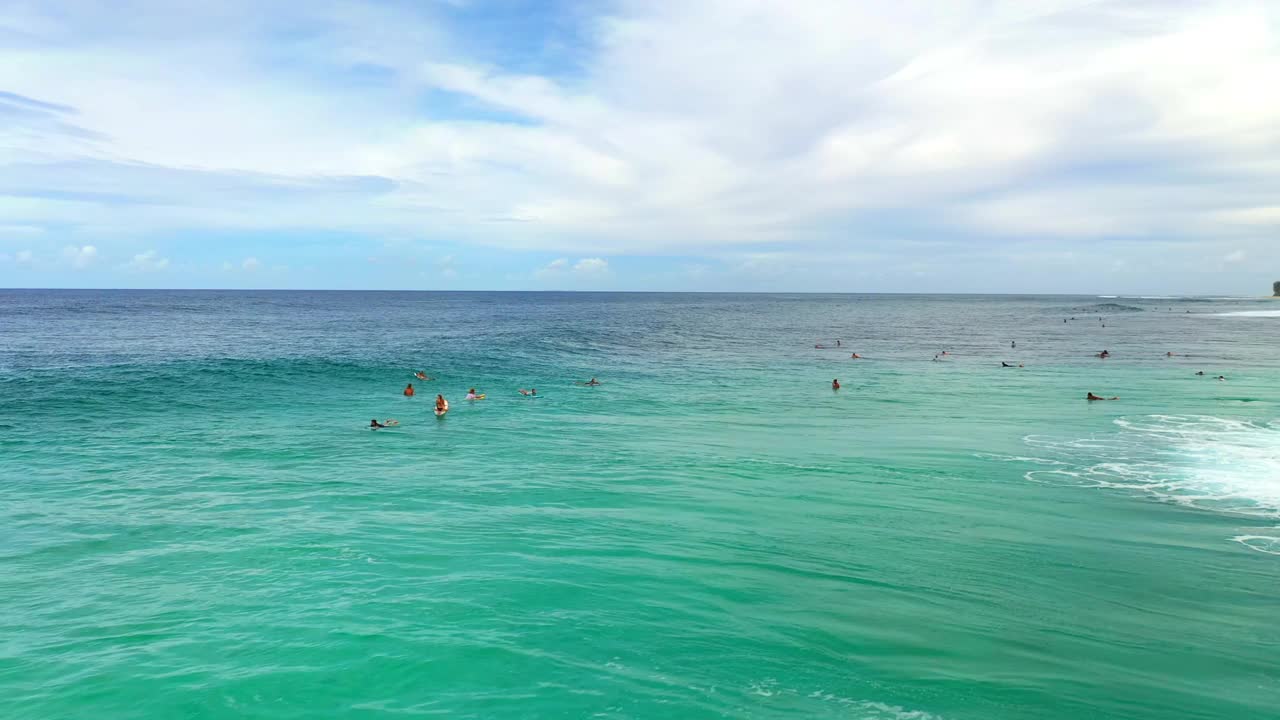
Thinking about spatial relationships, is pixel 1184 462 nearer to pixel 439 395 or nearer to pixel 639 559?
pixel 639 559

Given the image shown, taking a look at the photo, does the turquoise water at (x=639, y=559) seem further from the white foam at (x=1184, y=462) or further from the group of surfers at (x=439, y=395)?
the group of surfers at (x=439, y=395)

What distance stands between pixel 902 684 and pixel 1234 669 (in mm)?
5195

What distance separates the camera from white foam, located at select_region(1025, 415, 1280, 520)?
781 inches

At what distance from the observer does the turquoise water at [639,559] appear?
35.3 feet

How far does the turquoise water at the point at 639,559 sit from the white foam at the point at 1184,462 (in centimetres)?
17

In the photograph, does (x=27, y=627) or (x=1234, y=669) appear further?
(x=27, y=627)

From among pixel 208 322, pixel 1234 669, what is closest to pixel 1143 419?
pixel 1234 669

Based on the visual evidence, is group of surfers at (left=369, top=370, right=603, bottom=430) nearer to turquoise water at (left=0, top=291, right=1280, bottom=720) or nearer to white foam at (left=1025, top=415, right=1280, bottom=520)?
turquoise water at (left=0, top=291, right=1280, bottom=720)

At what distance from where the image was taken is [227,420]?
104 ft

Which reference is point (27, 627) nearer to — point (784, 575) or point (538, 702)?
point (538, 702)

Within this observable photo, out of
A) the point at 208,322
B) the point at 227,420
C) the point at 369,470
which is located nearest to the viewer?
the point at 369,470

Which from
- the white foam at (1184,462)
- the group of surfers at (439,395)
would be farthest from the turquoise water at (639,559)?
the group of surfers at (439,395)

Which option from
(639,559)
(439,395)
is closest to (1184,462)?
(639,559)

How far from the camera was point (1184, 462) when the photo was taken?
2361 centimetres
